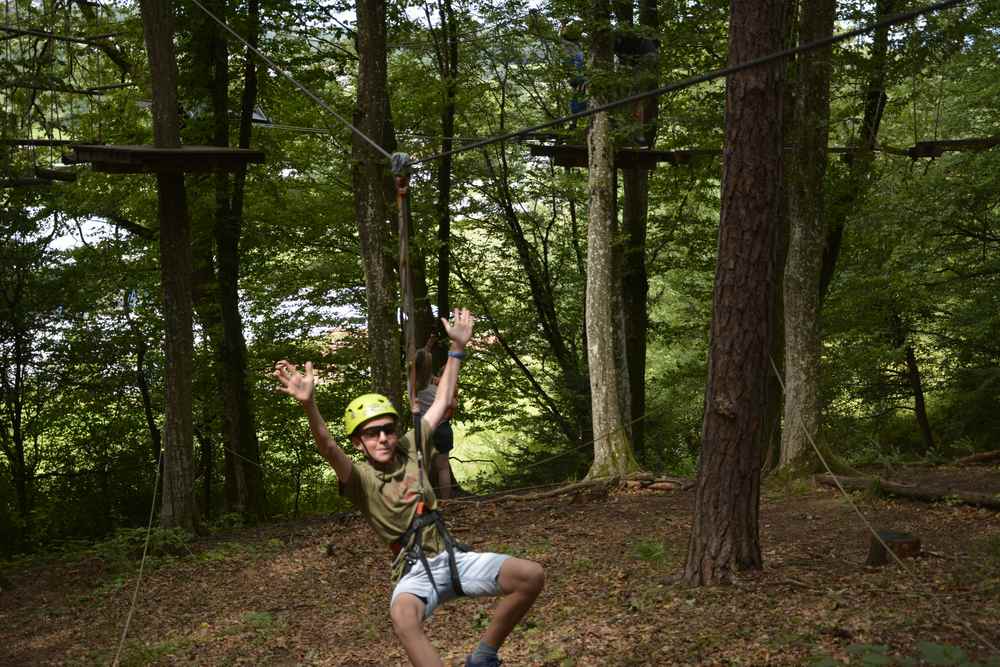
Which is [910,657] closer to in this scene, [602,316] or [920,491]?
[920,491]

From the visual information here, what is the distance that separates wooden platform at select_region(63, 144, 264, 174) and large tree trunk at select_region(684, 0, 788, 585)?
569cm

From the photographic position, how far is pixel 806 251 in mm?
10820

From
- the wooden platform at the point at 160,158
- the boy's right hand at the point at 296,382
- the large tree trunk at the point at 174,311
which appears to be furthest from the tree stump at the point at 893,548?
the large tree trunk at the point at 174,311

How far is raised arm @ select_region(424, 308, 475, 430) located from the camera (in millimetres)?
4645

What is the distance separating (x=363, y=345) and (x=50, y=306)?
18.8 feet

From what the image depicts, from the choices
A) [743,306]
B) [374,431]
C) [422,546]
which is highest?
[743,306]

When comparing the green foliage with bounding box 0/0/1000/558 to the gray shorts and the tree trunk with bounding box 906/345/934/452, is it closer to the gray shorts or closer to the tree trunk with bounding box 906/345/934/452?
the tree trunk with bounding box 906/345/934/452

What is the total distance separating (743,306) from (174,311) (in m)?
7.37

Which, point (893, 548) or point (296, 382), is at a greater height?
point (296, 382)

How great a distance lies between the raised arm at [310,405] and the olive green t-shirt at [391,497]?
9 cm

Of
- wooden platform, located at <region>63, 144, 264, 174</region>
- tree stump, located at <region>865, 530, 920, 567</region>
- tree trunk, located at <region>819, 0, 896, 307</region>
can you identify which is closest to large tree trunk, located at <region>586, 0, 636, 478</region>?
tree trunk, located at <region>819, 0, 896, 307</region>

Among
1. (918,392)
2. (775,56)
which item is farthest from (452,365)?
(918,392)

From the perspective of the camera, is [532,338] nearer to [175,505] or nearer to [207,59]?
[207,59]

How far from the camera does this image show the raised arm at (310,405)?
409 centimetres
